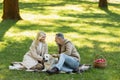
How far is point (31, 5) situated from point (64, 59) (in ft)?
59.7

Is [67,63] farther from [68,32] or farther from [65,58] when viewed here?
[68,32]

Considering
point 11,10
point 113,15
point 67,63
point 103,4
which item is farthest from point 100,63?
point 103,4

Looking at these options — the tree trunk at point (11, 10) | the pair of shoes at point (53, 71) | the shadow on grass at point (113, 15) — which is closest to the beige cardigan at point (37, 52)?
the pair of shoes at point (53, 71)

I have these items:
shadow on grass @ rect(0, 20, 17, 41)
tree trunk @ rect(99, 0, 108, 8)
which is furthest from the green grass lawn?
tree trunk @ rect(99, 0, 108, 8)

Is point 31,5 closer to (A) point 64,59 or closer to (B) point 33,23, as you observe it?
(B) point 33,23

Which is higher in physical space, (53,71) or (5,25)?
(53,71)

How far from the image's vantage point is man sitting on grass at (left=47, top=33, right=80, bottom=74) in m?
10.9

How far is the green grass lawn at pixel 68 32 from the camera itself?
11.3 meters

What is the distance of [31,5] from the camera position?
1133 inches

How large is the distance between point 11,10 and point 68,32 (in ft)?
14.1

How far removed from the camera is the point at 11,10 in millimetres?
21031

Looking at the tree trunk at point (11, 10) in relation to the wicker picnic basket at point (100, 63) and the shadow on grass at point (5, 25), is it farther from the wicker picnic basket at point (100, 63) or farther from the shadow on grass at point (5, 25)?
the wicker picnic basket at point (100, 63)

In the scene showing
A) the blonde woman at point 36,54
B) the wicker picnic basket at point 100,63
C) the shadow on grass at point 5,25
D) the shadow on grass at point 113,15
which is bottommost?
the shadow on grass at point 113,15

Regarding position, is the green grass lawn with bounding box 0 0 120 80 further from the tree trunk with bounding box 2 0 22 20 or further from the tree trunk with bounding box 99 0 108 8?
the tree trunk with bounding box 2 0 22 20
